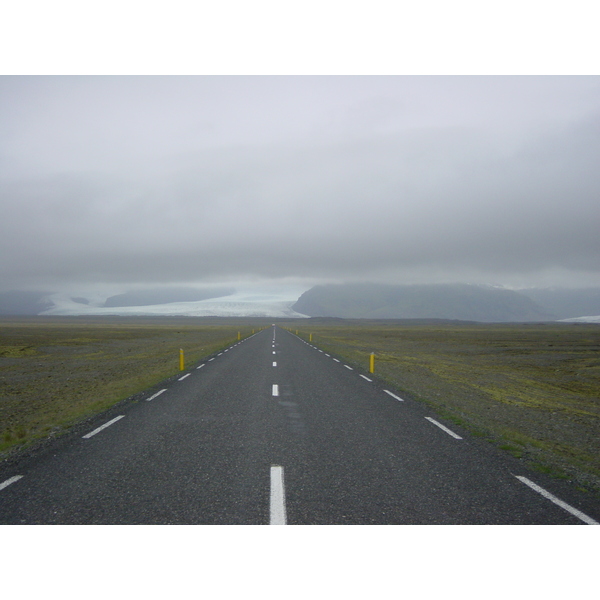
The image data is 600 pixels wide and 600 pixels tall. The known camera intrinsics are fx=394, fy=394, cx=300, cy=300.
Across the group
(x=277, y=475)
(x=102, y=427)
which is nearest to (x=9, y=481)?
(x=102, y=427)

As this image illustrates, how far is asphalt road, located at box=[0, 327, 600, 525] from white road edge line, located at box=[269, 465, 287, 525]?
0.05 ft

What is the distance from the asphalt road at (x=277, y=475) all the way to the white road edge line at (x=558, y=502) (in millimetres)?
20

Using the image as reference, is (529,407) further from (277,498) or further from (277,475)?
(277,498)

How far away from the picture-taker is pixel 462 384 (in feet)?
54.1

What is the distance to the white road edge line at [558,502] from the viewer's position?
4635 mm

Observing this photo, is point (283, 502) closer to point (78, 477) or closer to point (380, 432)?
point (78, 477)

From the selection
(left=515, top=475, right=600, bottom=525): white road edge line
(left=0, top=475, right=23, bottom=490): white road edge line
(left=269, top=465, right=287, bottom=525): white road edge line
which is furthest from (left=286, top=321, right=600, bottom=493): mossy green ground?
(left=0, top=475, right=23, bottom=490): white road edge line

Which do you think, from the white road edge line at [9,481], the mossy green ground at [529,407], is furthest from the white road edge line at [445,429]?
the white road edge line at [9,481]

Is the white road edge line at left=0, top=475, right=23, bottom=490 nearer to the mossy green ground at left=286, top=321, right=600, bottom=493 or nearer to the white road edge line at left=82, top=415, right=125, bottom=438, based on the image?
the white road edge line at left=82, top=415, right=125, bottom=438

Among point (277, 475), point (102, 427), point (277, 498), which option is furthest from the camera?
point (102, 427)

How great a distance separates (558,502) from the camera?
199 inches

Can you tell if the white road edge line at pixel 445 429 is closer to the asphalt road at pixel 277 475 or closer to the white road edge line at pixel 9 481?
the asphalt road at pixel 277 475

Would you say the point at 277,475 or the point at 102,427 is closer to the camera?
the point at 277,475

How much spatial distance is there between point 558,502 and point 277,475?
12.3 feet
